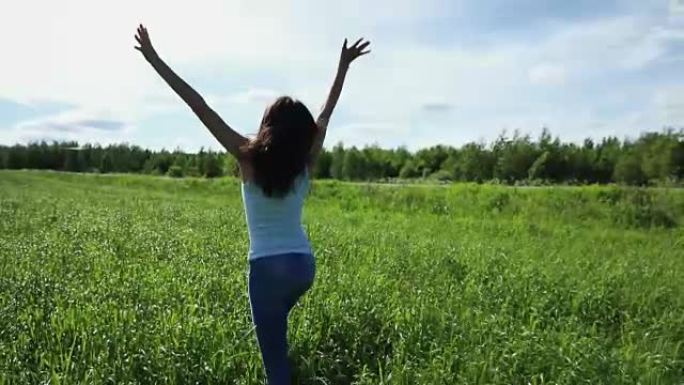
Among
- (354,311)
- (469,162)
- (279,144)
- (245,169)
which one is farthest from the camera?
(469,162)

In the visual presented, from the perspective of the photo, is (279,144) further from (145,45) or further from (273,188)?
(145,45)

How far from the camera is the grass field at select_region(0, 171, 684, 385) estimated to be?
15.0 ft

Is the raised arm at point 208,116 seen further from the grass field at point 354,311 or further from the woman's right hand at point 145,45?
the grass field at point 354,311

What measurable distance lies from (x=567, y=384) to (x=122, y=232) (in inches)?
359

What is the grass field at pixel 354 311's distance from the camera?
4586 millimetres

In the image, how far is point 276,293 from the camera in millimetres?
3396

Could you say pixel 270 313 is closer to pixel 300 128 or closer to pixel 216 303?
pixel 300 128

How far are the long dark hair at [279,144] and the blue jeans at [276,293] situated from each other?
1.29 feet

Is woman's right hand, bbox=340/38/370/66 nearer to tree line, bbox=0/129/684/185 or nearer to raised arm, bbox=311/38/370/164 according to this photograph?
raised arm, bbox=311/38/370/164

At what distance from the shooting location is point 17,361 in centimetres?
434

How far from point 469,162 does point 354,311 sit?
45.6 meters

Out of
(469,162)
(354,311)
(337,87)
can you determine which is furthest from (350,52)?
(469,162)

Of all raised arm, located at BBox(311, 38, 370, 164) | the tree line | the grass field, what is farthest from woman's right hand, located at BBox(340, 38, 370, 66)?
the tree line

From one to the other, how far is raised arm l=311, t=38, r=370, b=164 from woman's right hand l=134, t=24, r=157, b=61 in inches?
40.2
